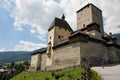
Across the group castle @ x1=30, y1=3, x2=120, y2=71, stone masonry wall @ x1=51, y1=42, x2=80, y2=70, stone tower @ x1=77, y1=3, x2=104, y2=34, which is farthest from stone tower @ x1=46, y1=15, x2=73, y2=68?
stone tower @ x1=77, y1=3, x2=104, y2=34

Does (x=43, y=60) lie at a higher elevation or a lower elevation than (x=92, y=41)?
lower

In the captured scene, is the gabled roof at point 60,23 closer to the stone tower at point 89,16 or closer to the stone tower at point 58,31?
the stone tower at point 58,31

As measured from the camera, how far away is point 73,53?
23578 mm

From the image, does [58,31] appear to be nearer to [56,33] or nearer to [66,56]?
[56,33]

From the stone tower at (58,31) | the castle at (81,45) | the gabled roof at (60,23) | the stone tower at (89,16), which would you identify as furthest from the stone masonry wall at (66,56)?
the stone tower at (89,16)

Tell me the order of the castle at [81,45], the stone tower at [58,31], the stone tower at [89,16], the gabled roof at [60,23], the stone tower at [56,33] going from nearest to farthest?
the castle at [81,45], the stone tower at [56,33], the stone tower at [58,31], the gabled roof at [60,23], the stone tower at [89,16]

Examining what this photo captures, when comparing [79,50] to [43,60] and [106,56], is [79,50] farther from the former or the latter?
[43,60]

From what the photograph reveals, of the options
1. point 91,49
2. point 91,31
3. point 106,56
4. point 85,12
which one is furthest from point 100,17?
point 91,49

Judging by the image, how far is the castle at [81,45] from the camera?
23.0 m

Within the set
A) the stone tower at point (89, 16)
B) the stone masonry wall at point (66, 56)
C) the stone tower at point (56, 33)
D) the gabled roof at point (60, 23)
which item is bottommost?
the stone masonry wall at point (66, 56)

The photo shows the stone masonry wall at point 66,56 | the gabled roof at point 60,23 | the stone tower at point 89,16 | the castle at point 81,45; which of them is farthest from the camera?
the stone tower at point 89,16

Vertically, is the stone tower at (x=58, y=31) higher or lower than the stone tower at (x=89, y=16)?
lower

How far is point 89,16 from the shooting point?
3384 cm

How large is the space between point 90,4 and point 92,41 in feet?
44.7
